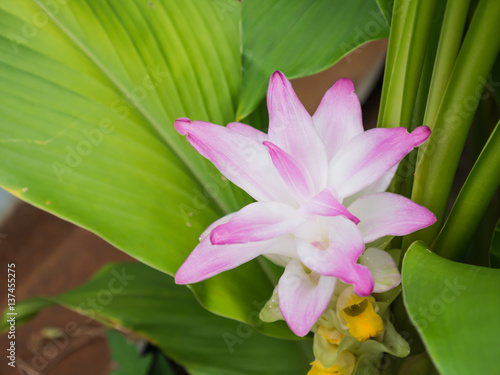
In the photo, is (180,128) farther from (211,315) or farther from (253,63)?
(211,315)

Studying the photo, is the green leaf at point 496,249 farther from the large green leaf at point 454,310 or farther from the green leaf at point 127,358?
the green leaf at point 127,358

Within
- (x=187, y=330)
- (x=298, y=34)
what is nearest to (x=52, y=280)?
(x=187, y=330)

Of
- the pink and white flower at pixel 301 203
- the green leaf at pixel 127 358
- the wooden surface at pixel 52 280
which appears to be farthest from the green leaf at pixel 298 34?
the wooden surface at pixel 52 280

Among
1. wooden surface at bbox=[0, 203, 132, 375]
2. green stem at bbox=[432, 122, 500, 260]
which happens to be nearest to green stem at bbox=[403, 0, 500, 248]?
green stem at bbox=[432, 122, 500, 260]

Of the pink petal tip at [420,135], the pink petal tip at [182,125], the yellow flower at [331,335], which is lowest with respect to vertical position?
the yellow flower at [331,335]

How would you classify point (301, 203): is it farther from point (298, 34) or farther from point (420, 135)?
point (298, 34)

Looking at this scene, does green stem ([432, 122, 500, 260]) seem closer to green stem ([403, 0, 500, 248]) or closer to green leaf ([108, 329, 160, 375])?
green stem ([403, 0, 500, 248])

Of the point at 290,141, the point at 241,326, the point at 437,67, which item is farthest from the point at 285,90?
the point at 241,326
